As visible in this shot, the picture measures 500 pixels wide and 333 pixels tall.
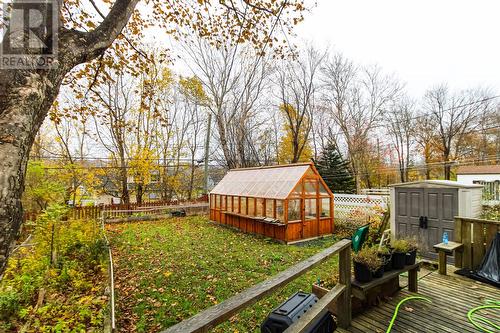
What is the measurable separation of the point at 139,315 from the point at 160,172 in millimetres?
16150

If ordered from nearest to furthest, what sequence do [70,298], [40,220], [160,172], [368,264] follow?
[368,264]
[70,298]
[40,220]
[160,172]

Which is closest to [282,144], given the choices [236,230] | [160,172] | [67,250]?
[160,172]

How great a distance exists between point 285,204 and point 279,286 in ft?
25.2

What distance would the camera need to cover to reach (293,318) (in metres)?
2.32

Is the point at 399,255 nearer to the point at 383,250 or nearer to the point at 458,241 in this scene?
the point at 383,250

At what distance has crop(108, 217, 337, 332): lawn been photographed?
4180 mm

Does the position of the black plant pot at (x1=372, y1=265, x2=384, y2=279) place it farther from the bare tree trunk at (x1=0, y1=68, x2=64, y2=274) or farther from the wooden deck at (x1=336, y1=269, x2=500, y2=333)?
the bare tree trunk at (x1=0, y1=68, x2=64, y2=274)

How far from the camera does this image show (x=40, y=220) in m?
5.73

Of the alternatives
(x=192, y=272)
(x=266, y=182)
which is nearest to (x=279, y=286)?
(x=192, y=272)

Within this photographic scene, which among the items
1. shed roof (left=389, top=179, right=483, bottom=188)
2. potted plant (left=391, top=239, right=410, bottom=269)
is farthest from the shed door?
potted plant (left=391, top=239, right=410, bottom=269)

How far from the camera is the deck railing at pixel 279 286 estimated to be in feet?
3.89

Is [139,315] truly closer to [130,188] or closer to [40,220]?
[40,220]

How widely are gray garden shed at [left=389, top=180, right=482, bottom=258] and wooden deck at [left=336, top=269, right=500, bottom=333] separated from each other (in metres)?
3.06

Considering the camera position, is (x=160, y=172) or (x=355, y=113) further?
(x=355, y=113)
